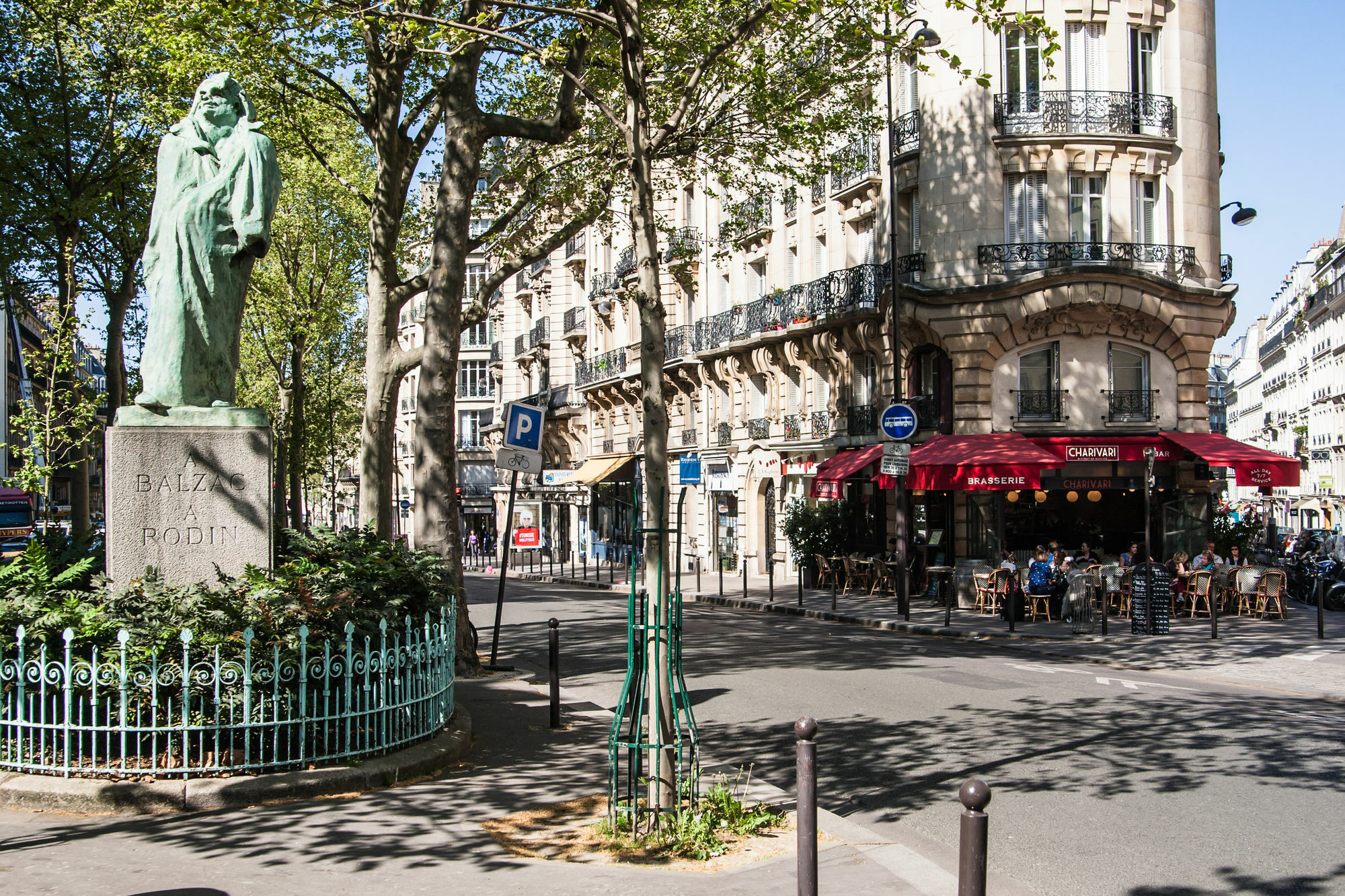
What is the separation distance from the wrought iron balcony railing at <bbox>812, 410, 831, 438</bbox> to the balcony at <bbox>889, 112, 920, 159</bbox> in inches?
291

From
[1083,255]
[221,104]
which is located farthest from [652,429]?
[1083,255]

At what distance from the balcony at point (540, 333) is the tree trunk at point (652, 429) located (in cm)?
4763

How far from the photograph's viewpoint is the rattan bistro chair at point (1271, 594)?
2130 cm

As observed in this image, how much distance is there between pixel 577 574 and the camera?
41.4 metres

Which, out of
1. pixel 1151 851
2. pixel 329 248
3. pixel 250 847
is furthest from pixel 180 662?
pixel 329 248

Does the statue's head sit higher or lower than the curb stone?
higher

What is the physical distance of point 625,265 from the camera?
4378 centimetres

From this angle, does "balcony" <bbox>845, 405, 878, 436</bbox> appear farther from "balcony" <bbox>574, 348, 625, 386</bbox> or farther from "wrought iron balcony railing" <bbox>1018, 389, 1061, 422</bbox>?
"balcony" <bbox>574, 348, 625, 386</bbox>

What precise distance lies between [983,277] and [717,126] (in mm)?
9571

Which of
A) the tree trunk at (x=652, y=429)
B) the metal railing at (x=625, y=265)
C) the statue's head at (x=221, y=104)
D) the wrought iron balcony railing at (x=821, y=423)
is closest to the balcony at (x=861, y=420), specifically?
the wrought iron balcony railing at (x=821, y=423)

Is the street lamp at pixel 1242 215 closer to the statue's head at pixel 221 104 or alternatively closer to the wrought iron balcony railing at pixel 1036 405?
the wrought iron balcony railing at pixel 1036 405

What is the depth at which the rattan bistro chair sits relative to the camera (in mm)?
21297

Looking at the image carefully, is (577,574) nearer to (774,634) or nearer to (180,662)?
(774,634)

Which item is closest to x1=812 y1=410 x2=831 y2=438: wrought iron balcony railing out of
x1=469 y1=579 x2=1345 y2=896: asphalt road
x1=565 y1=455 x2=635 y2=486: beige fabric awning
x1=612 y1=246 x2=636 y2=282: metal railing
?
x1=612 y1=246 x2=636 y2=282: metal railing
